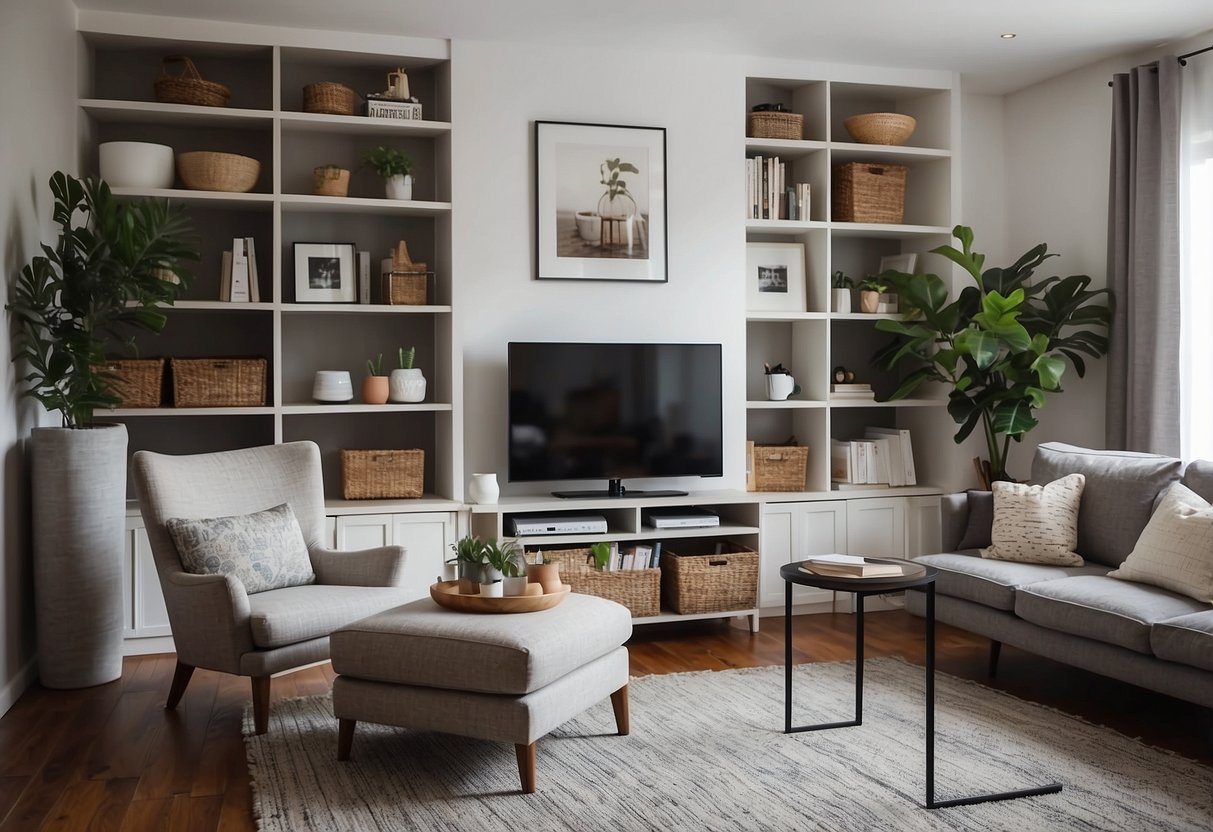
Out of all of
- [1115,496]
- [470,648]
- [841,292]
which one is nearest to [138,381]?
[470,648]

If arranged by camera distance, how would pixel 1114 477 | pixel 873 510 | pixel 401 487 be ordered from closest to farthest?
pixel 1114 477 < pixel 401 487 < pixel 873 510

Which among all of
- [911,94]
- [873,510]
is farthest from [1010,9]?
[873,510]

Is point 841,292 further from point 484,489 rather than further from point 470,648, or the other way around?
point 470,648

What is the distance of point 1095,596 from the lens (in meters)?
3.51

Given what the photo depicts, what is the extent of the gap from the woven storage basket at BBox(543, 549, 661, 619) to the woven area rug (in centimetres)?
93

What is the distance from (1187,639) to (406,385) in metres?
3.16

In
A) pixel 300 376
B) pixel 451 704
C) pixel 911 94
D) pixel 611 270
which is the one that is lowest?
pixel 451 704

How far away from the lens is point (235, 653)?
334 centimetres

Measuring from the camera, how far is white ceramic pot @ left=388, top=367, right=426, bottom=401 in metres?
4.77

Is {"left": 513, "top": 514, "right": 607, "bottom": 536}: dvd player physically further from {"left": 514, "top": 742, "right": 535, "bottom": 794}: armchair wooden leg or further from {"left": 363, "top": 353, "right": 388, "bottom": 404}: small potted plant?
{"left": 514, "top": 742, "right": 535, "bottom": 794}: armchair wooden leg

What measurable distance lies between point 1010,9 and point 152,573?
4.21 metres

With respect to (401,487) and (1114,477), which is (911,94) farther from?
(401,487)

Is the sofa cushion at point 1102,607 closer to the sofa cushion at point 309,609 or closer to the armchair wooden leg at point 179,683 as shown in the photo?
the sofa cushion at point 309,609

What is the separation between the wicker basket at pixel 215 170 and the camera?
177 inches
